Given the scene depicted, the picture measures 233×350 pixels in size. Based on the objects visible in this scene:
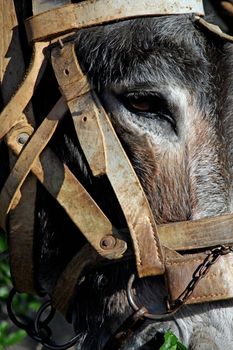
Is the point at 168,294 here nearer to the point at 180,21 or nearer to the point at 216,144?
the point at 216,144

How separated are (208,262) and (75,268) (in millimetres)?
414

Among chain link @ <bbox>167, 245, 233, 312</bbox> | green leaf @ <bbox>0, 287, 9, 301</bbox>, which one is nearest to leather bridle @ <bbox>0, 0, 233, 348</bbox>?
chain link @ <bbox>167, 245, 233, 312</bbox>

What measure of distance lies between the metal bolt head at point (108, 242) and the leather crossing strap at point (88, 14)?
1.98ft

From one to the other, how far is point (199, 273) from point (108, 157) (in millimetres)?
409

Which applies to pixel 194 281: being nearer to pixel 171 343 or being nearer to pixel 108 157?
pixel 171 343

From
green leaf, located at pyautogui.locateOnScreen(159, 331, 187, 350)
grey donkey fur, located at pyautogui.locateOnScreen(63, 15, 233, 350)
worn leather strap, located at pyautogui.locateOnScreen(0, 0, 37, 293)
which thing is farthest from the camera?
worn leather strap, located at pyautogui.locateOnScreen(0, 0, 37, 293)

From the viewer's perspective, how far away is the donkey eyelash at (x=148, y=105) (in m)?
3.12

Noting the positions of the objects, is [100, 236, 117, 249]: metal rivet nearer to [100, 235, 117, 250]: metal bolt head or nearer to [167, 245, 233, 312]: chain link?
[100, 235, 117, 250]: metal bolt head

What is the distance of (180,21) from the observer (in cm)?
318

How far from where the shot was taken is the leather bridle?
3.03 meters

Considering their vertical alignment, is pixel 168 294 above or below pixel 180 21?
below

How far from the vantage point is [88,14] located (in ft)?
10.3

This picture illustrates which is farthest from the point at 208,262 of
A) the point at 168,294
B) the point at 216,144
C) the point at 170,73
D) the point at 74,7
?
the point at 74,7

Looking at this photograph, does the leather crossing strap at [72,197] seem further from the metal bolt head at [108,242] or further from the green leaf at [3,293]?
the green leaf at [3,293]
